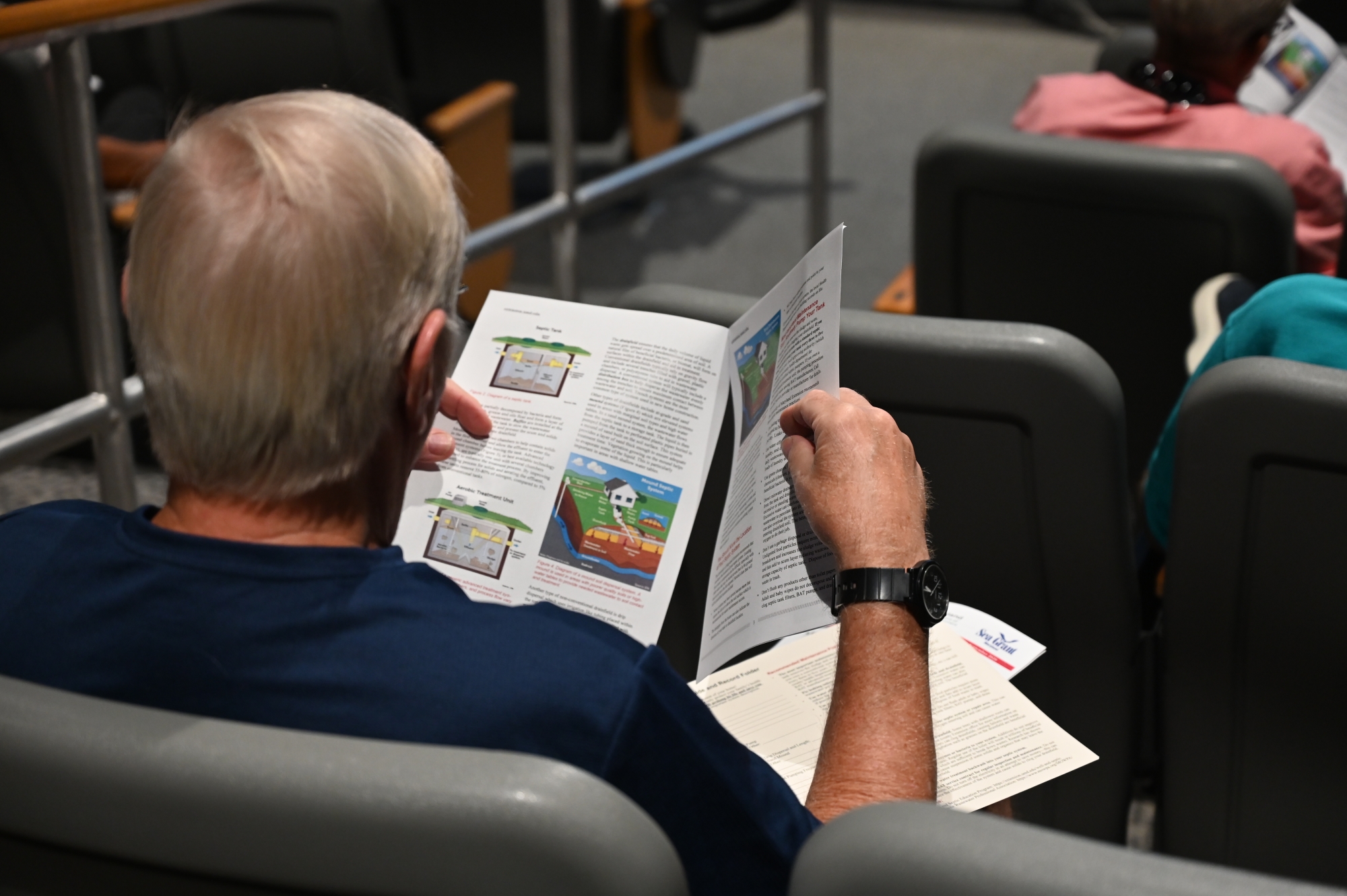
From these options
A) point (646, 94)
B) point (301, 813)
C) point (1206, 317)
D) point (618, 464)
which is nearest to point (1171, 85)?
point (1206, 317)

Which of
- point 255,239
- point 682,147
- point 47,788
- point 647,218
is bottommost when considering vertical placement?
point 647,218

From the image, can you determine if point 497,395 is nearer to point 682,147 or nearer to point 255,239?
point 255,239

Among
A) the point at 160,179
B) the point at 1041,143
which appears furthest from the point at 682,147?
the point at 160,179

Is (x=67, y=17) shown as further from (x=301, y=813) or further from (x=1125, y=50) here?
(x=1125, y=50)

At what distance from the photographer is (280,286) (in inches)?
27.1

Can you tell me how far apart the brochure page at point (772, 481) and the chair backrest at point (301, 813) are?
0.36m

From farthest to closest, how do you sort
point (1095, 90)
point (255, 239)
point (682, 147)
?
1. point (682, 147)
2. point (1095, 90)
3. point (255, 239)

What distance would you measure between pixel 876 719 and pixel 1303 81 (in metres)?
1.93

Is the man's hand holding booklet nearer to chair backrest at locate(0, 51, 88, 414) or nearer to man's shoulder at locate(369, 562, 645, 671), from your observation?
man's shoulder at locate(369, 562, 645, 671)

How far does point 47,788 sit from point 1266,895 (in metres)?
0.50

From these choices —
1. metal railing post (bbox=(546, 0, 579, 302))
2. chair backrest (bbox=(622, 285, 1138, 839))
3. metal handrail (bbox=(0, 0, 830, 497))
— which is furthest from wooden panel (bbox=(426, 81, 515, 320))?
chair backrest (bbox=(622, 285, 1138, 839))

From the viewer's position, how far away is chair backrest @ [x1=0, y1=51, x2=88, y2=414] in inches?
75.2

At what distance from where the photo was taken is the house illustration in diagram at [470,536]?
3.38ft

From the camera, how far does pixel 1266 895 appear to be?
475 millimetres
